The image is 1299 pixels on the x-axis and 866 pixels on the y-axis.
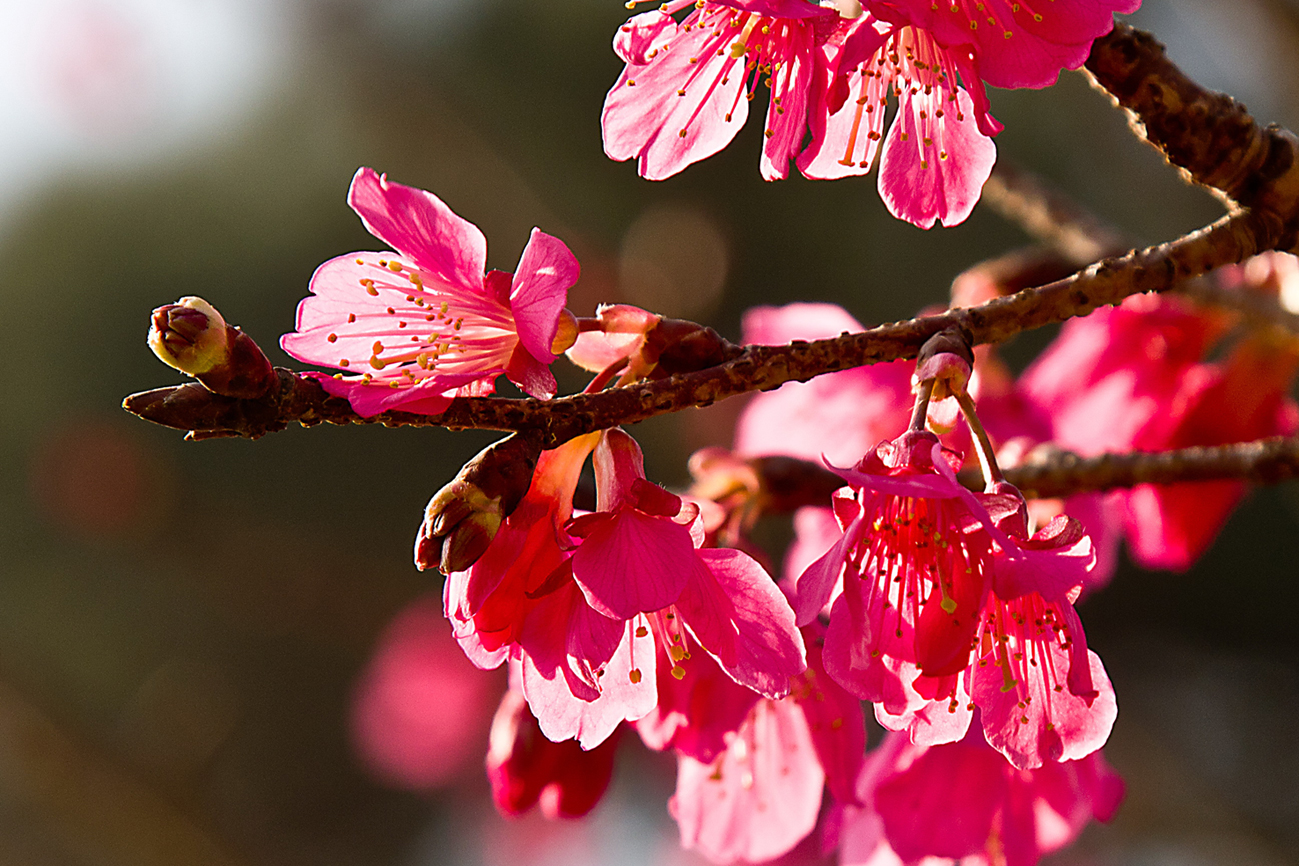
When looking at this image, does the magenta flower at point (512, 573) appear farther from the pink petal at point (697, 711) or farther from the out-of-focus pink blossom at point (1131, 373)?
the out-of-focus pink blossom at point (1131, 373)

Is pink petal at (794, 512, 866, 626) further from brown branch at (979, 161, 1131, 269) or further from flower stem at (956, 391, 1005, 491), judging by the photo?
brown branch at (979, 161, 1131, 269)

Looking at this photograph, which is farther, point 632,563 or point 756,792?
point 756,792

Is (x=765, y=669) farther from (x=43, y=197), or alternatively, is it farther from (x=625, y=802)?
(x=43, y=197)

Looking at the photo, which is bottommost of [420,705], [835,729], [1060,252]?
[420,705]

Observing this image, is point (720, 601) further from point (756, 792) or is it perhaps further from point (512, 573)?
point (756, 792)

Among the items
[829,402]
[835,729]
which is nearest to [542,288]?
[835,729]

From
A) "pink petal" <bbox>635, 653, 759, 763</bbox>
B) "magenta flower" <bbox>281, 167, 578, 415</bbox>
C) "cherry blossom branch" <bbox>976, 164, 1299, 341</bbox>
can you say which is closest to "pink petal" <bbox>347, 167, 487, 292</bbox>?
"magenta flower" <bbox>281, 167, 578, 415</bbox>
